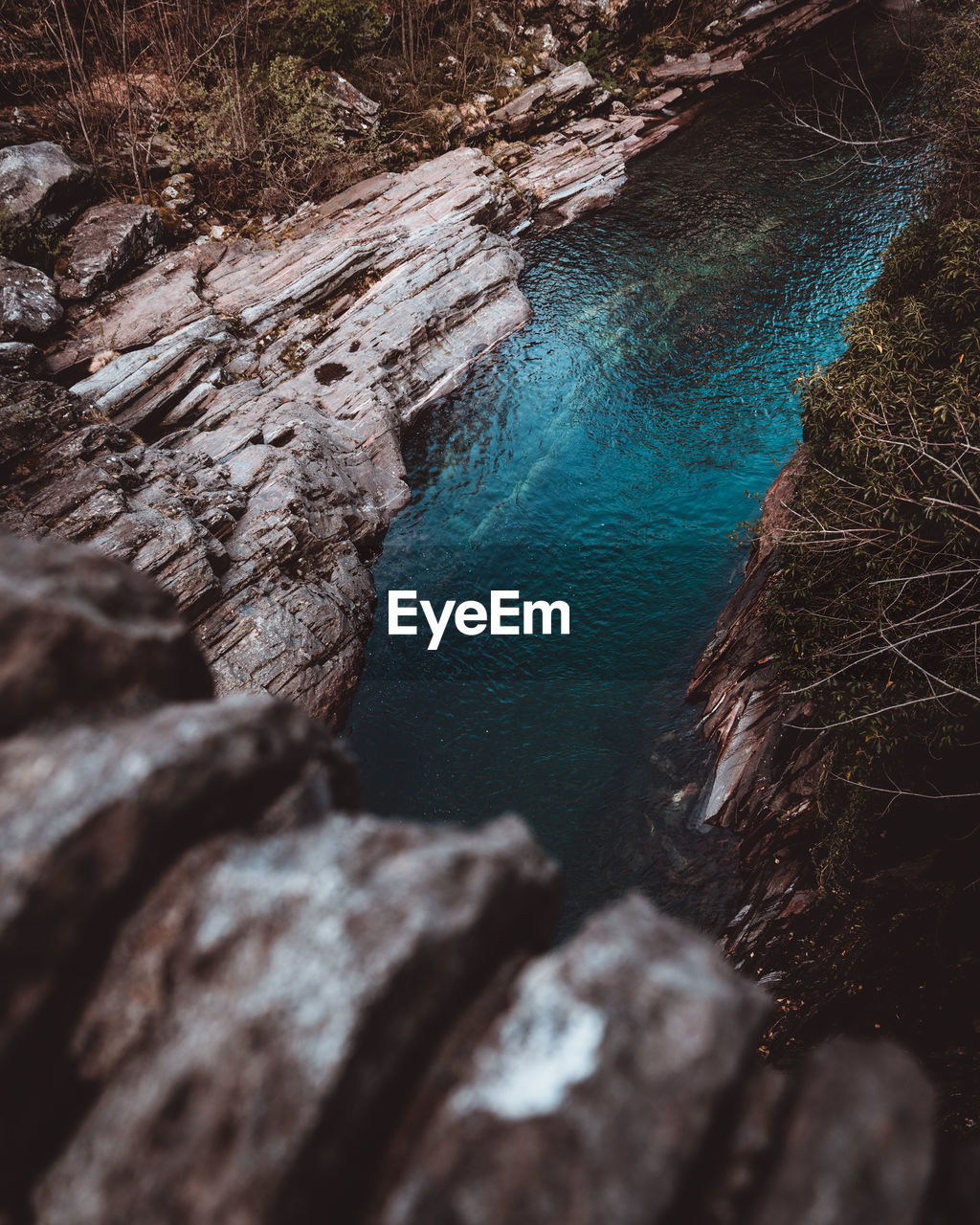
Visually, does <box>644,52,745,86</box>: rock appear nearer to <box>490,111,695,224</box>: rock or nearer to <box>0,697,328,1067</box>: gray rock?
<box>490,111,695,224</box>: rock

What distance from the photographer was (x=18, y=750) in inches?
124

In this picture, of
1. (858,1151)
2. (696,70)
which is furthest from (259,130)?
(858,1151)

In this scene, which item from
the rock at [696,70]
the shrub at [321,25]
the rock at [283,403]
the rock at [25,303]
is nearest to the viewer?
the rock at [283,403]

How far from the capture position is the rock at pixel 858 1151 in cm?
285

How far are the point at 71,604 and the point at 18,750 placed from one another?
721 millimetres

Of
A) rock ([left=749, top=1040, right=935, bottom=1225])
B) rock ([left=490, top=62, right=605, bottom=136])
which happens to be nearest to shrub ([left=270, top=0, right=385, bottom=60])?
rock ([left=490, top=62, right=605, bottom=136])

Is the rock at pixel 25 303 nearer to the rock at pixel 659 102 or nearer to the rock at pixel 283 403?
the rock at pixel 283 403

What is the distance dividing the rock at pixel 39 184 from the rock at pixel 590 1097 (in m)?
25.5

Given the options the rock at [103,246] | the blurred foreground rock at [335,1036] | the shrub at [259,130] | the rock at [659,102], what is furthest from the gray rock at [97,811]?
the rock at [659,102]

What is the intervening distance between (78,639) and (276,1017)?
2.00 meters

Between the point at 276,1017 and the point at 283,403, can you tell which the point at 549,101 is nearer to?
the point at 283,403

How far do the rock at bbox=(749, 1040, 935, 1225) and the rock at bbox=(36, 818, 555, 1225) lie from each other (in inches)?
59.8

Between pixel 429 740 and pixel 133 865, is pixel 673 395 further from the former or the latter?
pixel 133 865

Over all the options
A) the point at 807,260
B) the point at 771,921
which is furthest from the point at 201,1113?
the point at 807,260
